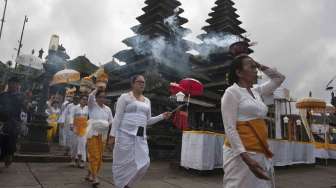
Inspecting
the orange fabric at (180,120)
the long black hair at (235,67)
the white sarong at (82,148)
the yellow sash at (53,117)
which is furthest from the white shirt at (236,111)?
the yellow sash at (53,117)

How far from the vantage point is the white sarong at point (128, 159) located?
390cm

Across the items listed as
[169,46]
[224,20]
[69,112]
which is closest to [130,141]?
[69,112]

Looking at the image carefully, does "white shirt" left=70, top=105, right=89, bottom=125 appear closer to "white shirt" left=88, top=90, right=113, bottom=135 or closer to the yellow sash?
"white shirt" left=88, top=90, right=113, bottom=135

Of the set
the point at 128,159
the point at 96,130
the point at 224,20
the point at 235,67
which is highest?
the point at 224,20

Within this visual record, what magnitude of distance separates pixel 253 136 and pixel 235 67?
0.70 meters

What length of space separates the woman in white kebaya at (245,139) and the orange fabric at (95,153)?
3.51 metres

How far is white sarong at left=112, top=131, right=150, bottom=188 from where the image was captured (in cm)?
390

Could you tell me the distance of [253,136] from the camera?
7.74ft

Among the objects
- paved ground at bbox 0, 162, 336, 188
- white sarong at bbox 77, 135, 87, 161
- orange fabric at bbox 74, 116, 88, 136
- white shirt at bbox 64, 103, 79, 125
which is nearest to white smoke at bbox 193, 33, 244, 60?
white shirt at bbox 64, 103, 79, 125

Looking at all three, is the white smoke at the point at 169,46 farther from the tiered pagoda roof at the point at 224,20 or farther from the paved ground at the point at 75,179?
the paved ground at the point at 75,179

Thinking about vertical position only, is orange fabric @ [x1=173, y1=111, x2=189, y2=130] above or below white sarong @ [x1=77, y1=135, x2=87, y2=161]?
above

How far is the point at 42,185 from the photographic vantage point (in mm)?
5137

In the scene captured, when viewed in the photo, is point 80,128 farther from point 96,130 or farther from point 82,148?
point 96,130

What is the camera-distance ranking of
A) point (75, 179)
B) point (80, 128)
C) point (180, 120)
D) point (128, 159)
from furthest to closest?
point (80, 128) → point (180, 120) → point (75, 179) → point (128, 159)
